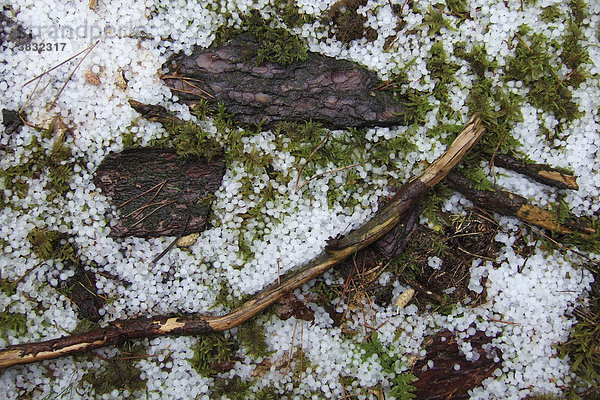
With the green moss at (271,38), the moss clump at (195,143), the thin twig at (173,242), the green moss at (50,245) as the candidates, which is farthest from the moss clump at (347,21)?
the green moss at (50,245)

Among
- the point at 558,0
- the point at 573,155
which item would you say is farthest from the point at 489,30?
the point at 573,155

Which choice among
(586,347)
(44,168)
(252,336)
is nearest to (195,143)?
(44,168)

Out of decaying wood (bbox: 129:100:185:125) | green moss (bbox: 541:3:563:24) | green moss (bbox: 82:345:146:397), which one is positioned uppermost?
green moss (bbox: 541:3:563:24)

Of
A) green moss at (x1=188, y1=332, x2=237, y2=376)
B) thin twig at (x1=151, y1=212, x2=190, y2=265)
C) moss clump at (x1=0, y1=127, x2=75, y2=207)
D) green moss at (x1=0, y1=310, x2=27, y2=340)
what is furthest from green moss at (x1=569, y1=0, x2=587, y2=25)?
green moss at (x1=0, y1=310, x2=27, y2=340)

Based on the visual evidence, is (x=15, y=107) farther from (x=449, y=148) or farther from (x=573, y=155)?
(x=573, y=155)

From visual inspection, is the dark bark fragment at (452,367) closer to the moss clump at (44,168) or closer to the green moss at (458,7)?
the green moss at (458,7)

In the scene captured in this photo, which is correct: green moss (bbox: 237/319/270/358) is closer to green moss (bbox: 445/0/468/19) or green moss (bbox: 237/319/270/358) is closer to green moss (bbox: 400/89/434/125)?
green moss (bbox: 400/89/434/125)
